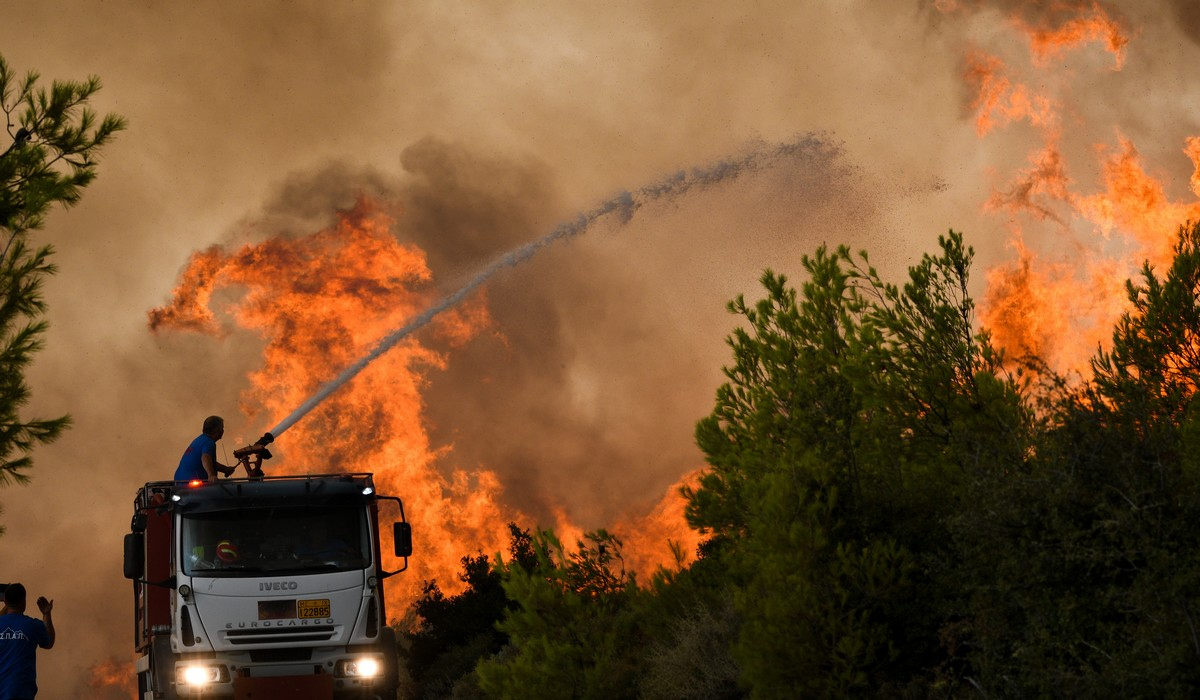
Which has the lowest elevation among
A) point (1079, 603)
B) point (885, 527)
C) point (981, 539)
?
point (1079, 603)

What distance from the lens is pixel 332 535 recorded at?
52.9 ft

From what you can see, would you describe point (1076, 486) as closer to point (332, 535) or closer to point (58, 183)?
point (332, 535)

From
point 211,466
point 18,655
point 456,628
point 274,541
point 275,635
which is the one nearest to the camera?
point 18,655

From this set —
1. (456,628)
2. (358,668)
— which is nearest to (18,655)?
(358,668)

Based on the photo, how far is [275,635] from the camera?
15.5 meters

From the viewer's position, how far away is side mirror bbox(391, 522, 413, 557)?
654 inches

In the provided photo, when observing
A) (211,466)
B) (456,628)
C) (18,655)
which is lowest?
(18,655)

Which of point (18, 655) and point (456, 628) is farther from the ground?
point (456, 628)

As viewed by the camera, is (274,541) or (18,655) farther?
(274,541)

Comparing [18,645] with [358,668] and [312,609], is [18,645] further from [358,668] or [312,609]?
[358,668]

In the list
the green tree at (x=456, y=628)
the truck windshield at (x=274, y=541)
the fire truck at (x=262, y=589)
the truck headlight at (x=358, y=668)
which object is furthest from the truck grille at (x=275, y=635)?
the green tree at (x=456, y=628)

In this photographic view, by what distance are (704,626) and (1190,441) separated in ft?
22.9

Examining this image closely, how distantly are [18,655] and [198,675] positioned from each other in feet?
8.33

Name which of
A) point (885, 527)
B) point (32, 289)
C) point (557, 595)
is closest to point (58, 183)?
point (32, 289)
